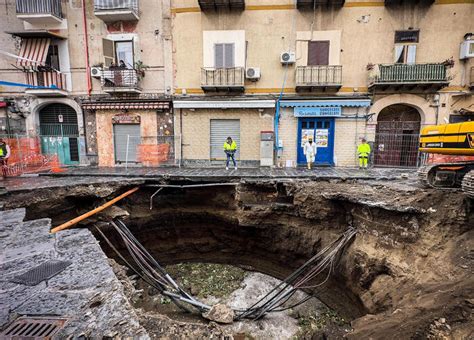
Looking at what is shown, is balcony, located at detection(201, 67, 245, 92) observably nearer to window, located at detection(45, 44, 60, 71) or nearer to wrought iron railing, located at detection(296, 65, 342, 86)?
wrought iron railing, located at detection(296, 65, 342, 86)

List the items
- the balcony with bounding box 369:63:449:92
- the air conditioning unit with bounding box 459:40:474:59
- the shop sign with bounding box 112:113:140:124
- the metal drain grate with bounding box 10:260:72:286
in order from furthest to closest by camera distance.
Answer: the shop sign with bounding box 112:113:140:124, the balcony with bounding box 369:63:449:92, the air conditioning unit with bounding box 459:40:474:59, the metal drain grate with bounding box 10:260:72:286

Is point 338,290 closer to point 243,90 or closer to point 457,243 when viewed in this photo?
point 457,243

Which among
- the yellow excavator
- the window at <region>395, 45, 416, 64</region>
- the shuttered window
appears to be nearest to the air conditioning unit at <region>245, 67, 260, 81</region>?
the window at <region>395, 45, 416, 64</region>

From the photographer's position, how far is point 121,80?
42.8 feet

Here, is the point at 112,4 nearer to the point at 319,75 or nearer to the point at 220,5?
the point at 220,5

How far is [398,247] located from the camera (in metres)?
5.51

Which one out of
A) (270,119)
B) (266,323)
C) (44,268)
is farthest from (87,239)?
(270,119)

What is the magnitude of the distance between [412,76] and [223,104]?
9.22 m

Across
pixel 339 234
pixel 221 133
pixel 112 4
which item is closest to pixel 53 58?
pixel 112 4

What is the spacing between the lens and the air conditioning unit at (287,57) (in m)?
12.3

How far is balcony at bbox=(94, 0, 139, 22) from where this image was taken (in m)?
12.3

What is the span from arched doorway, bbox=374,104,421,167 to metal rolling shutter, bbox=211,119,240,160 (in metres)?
7.35

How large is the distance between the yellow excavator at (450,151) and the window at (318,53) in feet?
24.6

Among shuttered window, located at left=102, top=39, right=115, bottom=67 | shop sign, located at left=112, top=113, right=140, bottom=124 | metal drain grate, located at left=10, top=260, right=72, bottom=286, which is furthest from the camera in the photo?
shop sign, located at left=112, top=113, right=140, bottom=124
